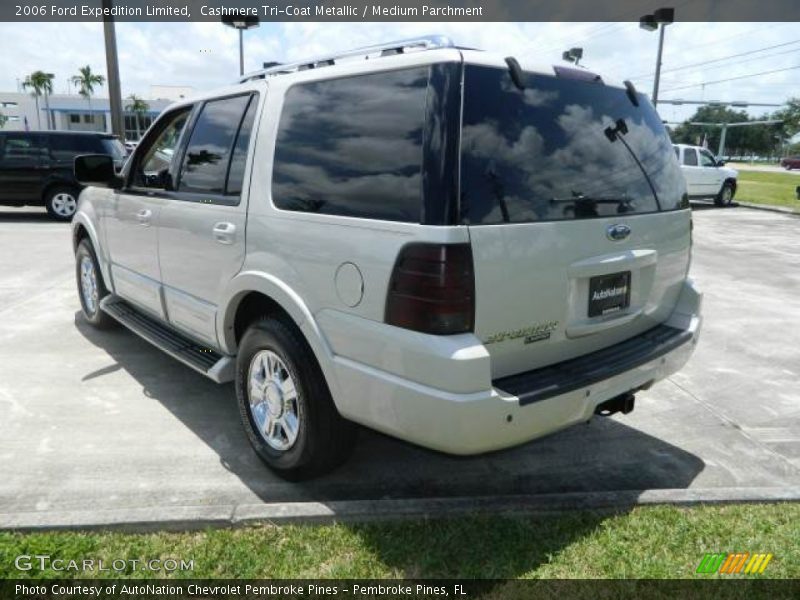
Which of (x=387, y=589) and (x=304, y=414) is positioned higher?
(x=304, y=414)

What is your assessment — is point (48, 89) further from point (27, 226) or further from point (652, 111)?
point (652, 111)

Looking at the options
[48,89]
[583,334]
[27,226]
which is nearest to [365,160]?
[583,334]

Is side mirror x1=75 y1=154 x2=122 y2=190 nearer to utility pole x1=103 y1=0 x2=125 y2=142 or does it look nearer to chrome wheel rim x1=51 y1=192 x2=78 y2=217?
chrome wheel rim x1=51 y1=192 x2=78 y2=217

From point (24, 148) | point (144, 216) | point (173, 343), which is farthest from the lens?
point (24, 148)

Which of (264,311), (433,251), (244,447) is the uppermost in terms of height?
(433,251)

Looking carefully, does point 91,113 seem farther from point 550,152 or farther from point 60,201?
point 550,152

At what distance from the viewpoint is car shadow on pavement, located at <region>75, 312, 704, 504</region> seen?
3250 millimetres

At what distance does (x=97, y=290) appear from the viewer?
217 inches

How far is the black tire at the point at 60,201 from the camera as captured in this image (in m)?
13.6

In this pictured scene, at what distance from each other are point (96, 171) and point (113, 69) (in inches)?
530

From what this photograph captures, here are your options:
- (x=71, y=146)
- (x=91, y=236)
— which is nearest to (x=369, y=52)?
(x=91, y=236)

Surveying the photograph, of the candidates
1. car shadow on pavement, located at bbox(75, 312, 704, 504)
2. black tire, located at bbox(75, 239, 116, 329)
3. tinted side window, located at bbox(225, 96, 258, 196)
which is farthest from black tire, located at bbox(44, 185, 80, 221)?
tinted side window, located at bbox(225, 96, 258, 196)

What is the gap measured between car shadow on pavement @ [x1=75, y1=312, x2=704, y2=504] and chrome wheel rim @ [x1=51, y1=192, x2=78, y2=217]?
11.3 m

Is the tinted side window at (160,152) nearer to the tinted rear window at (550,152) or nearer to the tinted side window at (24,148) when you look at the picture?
the tinted rear window at (550,152)
